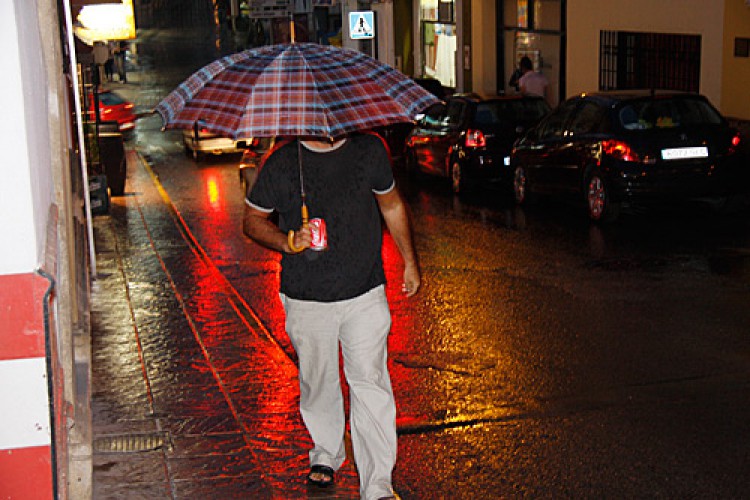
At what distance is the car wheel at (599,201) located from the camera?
1459 cm

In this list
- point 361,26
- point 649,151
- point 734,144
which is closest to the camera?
point 649,151

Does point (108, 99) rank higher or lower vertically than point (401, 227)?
lower

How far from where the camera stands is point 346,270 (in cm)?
566

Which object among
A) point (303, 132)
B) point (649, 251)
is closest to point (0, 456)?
point (303, 132)

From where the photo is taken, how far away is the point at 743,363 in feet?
26.7

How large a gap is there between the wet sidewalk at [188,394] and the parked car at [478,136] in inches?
242

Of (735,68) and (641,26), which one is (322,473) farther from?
(641,26)

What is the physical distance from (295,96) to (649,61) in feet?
56.5

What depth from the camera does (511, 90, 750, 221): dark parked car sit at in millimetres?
14219

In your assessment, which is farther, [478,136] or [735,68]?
[478,136]

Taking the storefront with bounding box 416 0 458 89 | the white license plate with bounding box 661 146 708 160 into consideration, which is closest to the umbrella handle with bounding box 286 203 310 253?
the white license plate with bounding box 661 146 708 160

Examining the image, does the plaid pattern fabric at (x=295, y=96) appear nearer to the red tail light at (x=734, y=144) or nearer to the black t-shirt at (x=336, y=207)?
the black t-shirt at (x=336, y=207)

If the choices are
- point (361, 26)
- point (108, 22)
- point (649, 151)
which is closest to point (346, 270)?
point (649, 151)

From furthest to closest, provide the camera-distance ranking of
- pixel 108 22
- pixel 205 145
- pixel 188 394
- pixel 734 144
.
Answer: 1. pixel 205 145
2. pixel 108 22
3. pixel 734 144
4. pixel 188 394
